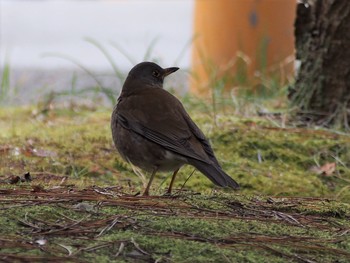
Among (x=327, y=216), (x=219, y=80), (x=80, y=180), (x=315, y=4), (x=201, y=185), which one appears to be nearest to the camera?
(x=327, y=216)

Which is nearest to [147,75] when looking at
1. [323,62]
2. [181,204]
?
[181,204]

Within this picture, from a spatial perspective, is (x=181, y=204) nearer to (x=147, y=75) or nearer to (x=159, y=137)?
(x=159, y=137)

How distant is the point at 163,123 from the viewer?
16.8ft

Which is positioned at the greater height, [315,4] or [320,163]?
[315,4]

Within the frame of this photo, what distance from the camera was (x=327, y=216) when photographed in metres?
4.57

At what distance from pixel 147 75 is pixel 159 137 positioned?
948 mm

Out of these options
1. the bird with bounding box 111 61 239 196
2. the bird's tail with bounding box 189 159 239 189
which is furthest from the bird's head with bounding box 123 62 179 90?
the bird's tail with bounding box 189 159 239 189

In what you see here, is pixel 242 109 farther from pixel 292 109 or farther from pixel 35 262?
pixel 35 262

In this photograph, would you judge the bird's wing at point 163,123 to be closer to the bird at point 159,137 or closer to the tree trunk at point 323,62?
the bird at point 159,137

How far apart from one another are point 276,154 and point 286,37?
3.68m

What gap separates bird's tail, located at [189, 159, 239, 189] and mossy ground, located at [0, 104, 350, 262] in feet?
0.29

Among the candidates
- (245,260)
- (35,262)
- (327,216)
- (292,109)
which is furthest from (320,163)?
(35,262)

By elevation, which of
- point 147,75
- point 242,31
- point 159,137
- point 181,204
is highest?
point 242,31

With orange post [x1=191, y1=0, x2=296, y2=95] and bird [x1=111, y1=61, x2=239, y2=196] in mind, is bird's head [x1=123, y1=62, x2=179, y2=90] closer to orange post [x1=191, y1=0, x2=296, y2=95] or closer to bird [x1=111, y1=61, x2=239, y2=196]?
Result: bird [x1=111, y1=61, x2=239, y2=196]
